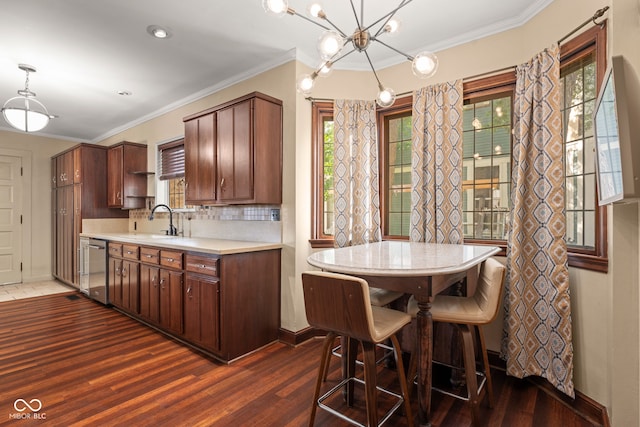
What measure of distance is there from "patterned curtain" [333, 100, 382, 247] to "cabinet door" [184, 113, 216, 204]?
4.21ft

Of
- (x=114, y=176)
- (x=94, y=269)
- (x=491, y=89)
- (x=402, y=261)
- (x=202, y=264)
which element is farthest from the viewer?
(x=114, y=176)

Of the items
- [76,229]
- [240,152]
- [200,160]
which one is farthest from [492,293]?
[76,229]

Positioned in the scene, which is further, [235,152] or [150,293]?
[150,293]

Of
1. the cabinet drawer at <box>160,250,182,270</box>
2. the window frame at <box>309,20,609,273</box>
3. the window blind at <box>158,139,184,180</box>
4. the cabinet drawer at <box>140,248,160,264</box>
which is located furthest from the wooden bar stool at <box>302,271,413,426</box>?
the window blind at <box>158,139,184,180</box>

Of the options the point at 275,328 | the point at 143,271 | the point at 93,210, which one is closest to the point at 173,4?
the point at 143,271

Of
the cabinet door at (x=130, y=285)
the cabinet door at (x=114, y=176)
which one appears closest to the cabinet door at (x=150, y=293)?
the cabinet door at (x=130, y=285)

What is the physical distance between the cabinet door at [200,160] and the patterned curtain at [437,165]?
2012 millimetres

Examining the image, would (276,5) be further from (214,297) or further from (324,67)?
(214,297)

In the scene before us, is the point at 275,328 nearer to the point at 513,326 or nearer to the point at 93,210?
the point at 513,326

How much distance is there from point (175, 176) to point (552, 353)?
4.48 metres

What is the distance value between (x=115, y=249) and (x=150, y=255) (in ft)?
3.32

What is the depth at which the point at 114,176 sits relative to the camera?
495 cm

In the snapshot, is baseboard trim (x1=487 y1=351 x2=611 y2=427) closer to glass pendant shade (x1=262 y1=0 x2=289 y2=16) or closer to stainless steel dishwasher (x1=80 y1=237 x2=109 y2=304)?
glass pendant shade (x1=262 y1=0 x2=289 y2=16)

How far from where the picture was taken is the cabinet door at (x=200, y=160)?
10.9ft
